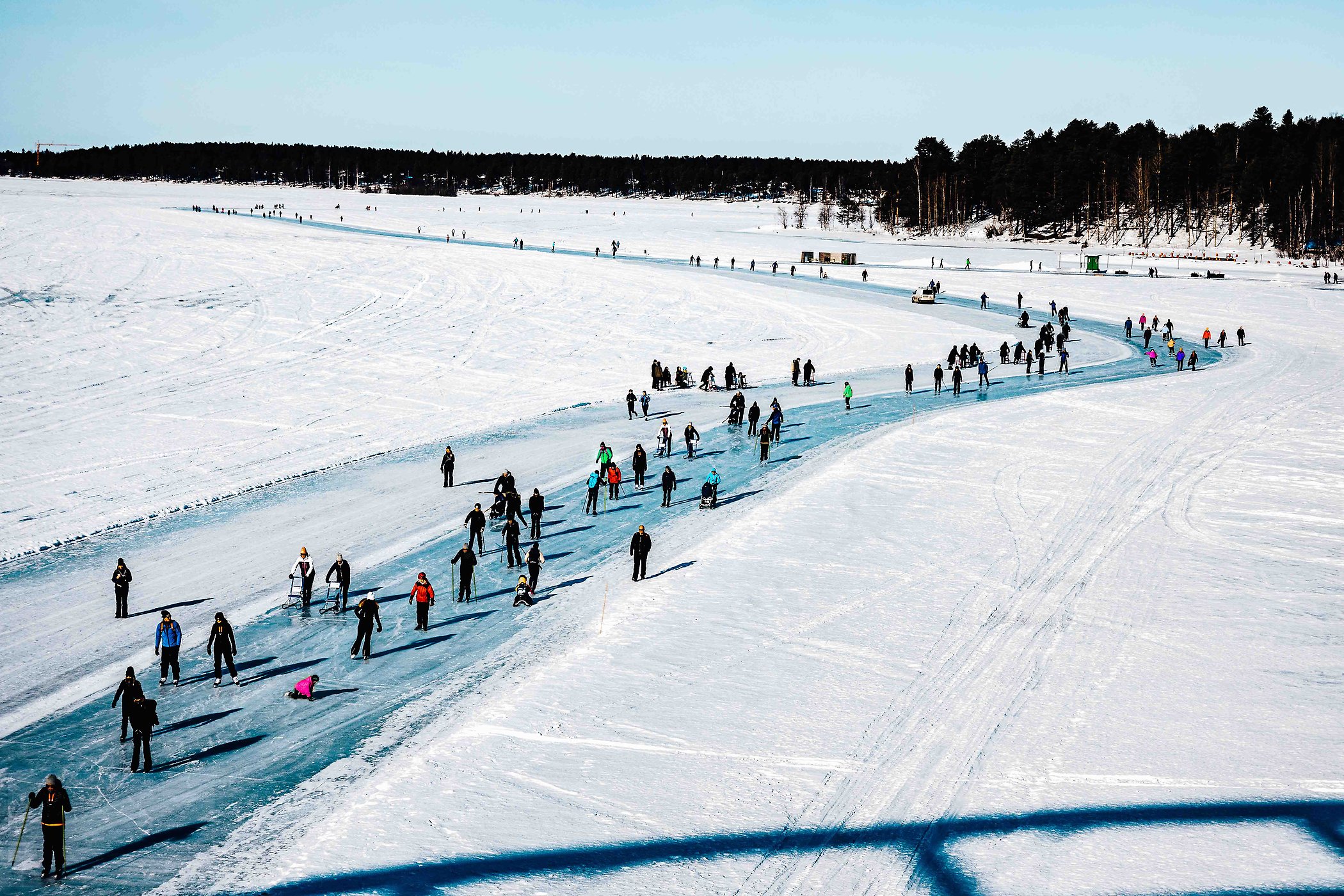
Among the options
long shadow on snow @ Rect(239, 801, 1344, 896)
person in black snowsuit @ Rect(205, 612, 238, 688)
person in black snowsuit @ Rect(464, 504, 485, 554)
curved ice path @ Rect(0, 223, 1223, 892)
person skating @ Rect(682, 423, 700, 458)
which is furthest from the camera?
person skating @ Rect(682, 423, 700, 458)

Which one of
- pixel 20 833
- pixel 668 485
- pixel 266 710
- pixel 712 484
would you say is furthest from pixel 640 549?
pixel 20 833

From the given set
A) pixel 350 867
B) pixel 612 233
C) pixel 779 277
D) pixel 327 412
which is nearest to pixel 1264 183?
pixel 779 277

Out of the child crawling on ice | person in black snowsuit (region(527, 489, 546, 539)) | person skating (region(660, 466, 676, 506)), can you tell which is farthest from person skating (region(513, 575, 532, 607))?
person skating (region(660, 466, 676, 506))

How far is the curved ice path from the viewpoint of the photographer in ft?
36.7

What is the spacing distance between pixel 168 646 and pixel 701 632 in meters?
7.85

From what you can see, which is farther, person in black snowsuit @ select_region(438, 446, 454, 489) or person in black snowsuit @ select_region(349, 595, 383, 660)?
person in black snowsuit @ select_region(438, 446, 454, 489)

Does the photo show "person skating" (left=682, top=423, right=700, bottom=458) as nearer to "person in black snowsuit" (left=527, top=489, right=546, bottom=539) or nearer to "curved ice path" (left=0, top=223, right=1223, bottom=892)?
"curved ice path" (left=0, top=223, right=1223, bottom=892)

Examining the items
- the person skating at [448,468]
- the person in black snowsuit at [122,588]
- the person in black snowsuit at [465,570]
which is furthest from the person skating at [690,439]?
the person in black snowsuit at [122,588]

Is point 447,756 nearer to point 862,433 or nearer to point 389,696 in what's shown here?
point 389,696

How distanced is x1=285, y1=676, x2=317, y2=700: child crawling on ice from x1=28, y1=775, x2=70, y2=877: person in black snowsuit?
405 cm

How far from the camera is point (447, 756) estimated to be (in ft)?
41.6

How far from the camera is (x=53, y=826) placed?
10.3 metres

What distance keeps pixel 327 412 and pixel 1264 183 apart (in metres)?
89.7

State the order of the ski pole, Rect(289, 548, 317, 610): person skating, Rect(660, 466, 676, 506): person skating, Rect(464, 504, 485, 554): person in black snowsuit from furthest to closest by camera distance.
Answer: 1. Rect(660, 466, 676, 506): person skating
2. Rect(464, 504, 485, 554): person in black snowsuit
3. Rect(289, 548, 317, 610): person skating
4. the ski pole
